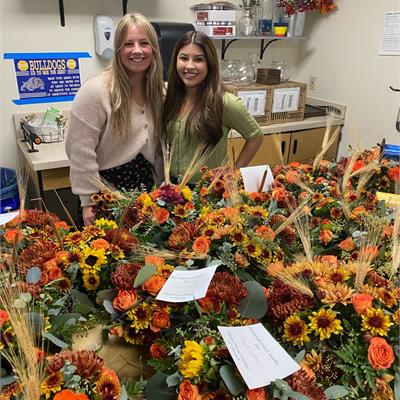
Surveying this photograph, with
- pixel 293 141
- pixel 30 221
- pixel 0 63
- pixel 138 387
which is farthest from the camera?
pixel 293 141

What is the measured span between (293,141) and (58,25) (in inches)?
71.1

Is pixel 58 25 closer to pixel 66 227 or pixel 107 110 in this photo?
pixel 107 110

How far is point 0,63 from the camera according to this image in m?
2.34

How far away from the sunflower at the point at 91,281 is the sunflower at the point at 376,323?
1.89 ft

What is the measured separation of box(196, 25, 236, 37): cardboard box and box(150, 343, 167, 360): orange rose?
248 centimetres

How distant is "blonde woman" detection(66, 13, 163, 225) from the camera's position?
1.47m

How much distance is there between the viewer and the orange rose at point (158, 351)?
732 millimetres

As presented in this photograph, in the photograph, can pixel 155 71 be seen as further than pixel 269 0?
No

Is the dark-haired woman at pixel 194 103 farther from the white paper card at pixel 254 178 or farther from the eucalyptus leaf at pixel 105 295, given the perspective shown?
the eucalyptus leaf at pixel 105 295

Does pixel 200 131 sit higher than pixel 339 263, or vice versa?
pixel 200 131

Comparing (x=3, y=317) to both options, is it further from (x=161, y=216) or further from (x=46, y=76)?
(x=46, y=76)

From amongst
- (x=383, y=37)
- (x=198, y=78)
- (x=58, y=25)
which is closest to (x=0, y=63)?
(x=58, y=25)

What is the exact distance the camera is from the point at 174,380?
65cm

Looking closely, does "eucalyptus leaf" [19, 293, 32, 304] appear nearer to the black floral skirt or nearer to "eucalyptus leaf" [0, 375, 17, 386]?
"eucalyptus leaf" [0, 375, 17, 386]
